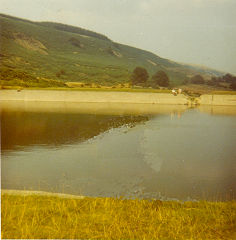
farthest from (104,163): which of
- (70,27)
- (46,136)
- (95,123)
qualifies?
(70,27)

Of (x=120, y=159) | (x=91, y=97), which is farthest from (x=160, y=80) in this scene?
(x=120, y=159)

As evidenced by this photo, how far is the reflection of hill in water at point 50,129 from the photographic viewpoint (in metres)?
21.6

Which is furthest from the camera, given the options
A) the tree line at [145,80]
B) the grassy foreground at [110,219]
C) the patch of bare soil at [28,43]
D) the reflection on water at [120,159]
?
the patch of bare soil at [28,43]

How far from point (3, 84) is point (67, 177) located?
154ft

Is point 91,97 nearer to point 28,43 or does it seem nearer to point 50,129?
point 50,129

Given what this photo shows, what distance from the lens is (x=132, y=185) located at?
41.2ft

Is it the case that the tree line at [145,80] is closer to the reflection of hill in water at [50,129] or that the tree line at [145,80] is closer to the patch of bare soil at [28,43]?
the patch of bare soil at [28,43]

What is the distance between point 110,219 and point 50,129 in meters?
20.1

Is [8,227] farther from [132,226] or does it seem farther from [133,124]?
[133,124]

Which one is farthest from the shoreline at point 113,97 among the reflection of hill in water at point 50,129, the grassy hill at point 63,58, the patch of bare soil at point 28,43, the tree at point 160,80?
the patch of bare soil at point 28,43

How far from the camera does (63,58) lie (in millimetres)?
106500

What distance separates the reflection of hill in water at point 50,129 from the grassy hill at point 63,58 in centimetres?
3013

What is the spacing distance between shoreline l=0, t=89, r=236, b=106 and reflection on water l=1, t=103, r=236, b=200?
25626mm

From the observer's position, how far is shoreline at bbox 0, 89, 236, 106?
5443 centimetres
